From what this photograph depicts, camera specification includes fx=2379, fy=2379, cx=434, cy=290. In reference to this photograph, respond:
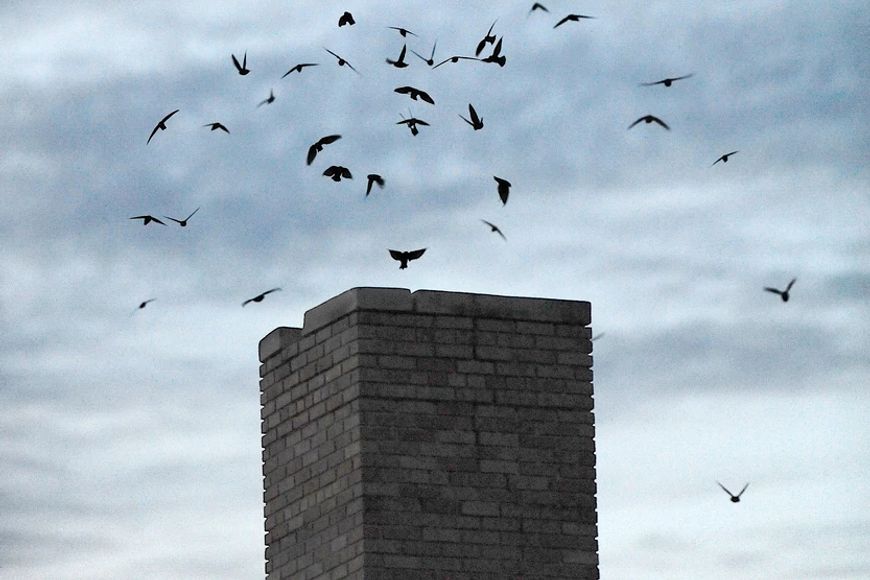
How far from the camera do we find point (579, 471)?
3341 cm

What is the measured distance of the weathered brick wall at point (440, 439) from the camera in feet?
105

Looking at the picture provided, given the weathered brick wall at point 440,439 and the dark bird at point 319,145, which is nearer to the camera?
the dark bird at point 319,145

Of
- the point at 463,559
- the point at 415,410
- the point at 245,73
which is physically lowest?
the point at 463,559

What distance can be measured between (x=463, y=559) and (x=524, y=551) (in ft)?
3.33

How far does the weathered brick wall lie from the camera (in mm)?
31984

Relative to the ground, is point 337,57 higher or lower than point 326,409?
higher

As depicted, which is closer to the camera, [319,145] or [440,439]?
[319,145]

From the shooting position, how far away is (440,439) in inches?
1280

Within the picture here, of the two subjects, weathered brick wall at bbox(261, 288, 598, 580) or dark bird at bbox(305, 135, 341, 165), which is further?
weathered brick wall at bbox(261, 288, 598, 580)

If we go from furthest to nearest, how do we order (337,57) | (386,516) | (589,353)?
1. (589,353)
2. (386,516)
3. (337,57)

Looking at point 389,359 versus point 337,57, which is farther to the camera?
point 389,359

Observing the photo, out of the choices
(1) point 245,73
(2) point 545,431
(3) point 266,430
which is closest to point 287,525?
(3) point 266,430

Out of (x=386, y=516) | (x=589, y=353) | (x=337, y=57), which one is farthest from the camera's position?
(x=589, y=353)

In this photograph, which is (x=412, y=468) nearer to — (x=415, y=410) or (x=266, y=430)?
(x=415, y=410)
